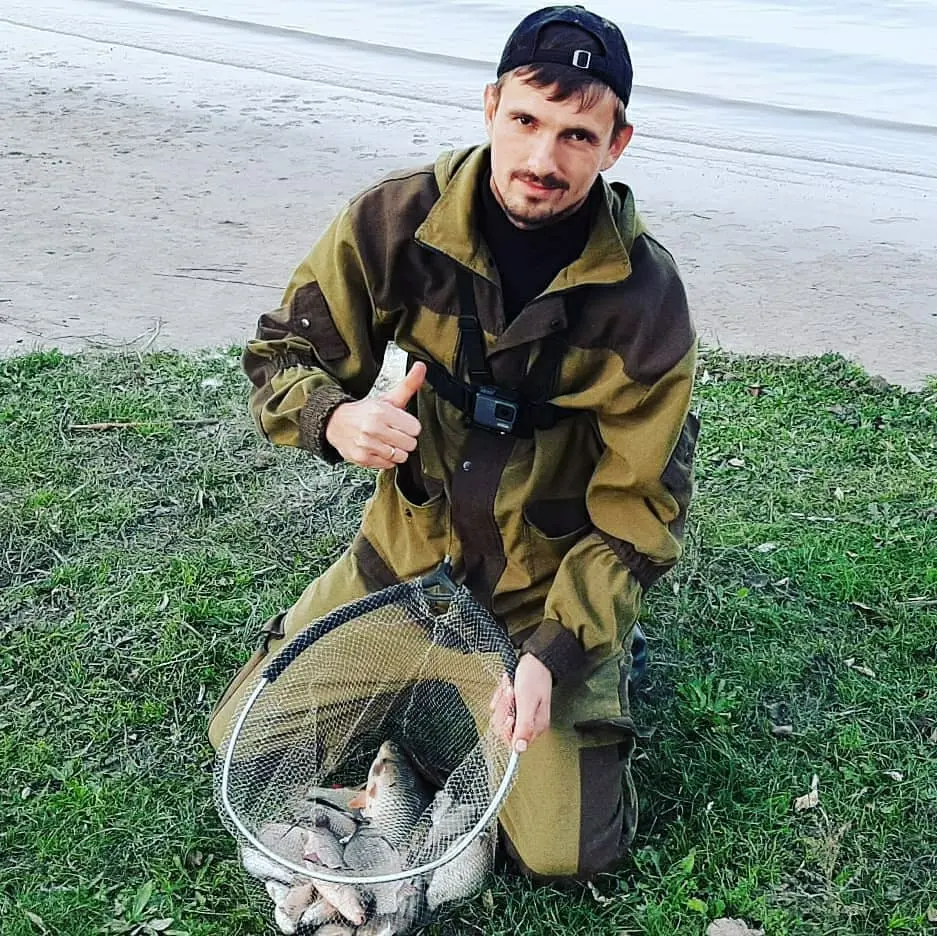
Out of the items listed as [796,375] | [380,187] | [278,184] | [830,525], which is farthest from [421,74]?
[380,187]

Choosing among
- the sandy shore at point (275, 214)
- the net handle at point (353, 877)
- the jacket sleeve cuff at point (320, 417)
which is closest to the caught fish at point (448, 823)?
the net handle at point (353, 877)

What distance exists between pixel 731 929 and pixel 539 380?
116 cm

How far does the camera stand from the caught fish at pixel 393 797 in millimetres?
2701

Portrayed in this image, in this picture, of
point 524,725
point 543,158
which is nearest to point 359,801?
point 524,725

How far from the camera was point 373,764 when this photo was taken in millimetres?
2912

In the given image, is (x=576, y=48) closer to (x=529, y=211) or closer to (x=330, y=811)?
(x=529, y=211)

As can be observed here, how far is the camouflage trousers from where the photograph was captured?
2697mm

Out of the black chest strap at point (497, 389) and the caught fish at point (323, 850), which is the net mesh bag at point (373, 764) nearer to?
the caught fish at point (323, 850)

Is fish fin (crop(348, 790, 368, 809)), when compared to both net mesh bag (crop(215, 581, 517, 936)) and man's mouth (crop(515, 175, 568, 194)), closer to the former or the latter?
net mesh bag (crop(215, 581, 517, 936))

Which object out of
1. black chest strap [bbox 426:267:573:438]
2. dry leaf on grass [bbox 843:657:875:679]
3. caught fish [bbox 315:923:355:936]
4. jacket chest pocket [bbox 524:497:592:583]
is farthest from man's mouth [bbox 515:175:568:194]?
dry leaf on grass [bbox 843:657:875:679]

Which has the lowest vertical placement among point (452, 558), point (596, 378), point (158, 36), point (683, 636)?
point (158, 36)

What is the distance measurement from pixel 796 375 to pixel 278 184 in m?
3.32

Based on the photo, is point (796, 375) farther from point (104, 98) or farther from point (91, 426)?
point (104, 98)

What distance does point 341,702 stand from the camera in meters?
2.91
